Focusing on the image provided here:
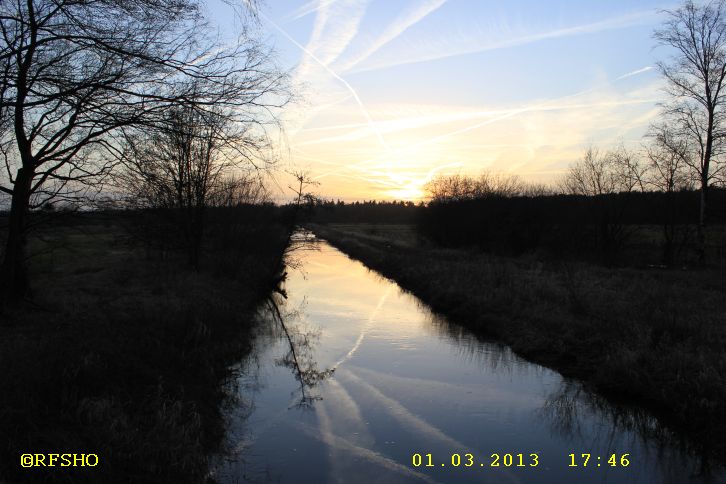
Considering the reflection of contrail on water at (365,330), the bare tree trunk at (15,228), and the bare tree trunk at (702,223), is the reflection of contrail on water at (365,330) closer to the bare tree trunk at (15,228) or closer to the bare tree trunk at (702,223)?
the bare tree trunk at (15,228)

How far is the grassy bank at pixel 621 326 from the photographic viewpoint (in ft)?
26.1

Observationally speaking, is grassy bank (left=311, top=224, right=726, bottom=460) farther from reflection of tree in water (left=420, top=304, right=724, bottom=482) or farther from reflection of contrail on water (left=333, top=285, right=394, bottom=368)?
reflection of contrail on water (left=333, top=285, right=394, bottom=368)

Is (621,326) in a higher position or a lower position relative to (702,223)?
lower

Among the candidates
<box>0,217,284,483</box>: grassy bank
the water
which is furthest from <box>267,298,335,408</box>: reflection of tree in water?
<box>0,217,284,483</box>: grassy bank

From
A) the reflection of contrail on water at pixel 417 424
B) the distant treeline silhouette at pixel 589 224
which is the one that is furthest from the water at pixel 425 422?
the distant treeline silhouette at pixel 589 224

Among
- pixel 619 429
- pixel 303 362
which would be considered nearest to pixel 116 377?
pixel 303 362

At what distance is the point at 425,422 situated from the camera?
8.23 metres

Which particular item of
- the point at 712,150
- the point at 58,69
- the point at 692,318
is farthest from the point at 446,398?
the point at 712,150

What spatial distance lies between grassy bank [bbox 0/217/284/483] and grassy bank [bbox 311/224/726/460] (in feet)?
23.6

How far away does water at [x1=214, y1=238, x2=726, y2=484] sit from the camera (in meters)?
6.59

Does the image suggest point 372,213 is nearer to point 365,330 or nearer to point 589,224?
point 589,224

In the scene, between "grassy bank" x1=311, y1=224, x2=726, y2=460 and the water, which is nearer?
the water

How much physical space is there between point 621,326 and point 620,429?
3.76 meters

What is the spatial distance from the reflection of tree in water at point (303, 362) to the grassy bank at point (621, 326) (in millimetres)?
5190
